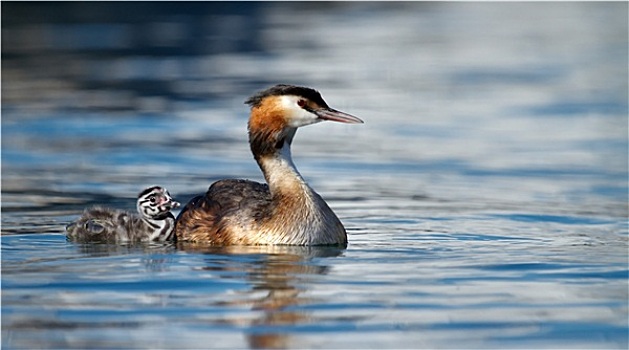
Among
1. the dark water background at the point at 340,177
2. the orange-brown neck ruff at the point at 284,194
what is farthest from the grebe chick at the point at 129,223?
the orange-brown neck ruff at the point at 284,194

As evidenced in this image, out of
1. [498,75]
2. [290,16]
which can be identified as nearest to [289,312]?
[498,75]

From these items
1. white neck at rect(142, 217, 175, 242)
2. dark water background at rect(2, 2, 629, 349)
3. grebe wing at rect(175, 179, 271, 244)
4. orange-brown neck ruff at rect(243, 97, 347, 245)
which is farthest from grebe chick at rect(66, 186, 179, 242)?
orange-brown neck ruff at rect(243, 97, 347, 245)

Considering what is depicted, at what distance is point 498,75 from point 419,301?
1614 centimetres

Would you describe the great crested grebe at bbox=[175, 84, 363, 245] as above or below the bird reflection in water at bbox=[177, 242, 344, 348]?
above

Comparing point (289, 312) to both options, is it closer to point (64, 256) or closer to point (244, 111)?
point (64, 256)

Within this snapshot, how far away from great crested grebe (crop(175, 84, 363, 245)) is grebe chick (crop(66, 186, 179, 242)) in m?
0.31

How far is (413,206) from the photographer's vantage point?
45.1 ft

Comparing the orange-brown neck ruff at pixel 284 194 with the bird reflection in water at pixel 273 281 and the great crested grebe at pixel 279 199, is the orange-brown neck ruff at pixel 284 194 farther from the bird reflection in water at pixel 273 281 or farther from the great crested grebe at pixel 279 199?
the bird reflection in water at pixel 273 281

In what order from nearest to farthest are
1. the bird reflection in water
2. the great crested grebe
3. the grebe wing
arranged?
the bird reflection in water < the great crested grebe < the grebe wing

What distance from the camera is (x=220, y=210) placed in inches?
472

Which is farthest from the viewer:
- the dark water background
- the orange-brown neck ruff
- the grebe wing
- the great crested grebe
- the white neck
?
the white neck

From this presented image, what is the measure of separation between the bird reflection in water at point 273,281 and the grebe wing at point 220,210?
0.13 meters

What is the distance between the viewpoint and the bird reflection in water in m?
8.99

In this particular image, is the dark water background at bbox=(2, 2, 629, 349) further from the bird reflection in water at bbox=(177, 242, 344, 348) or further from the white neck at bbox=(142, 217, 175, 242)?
the white neck at bbox=(142, 217, 175, 242)
